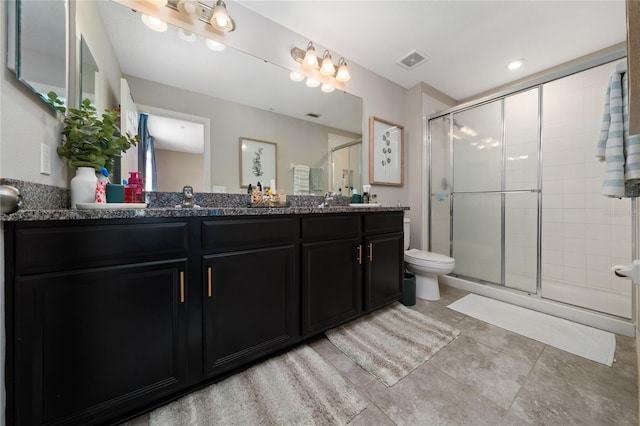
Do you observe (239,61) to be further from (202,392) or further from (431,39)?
(202,392)

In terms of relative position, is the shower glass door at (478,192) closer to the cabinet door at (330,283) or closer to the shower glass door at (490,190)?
the shower glass door at (490,190)

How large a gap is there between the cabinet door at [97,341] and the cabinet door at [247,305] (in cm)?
12

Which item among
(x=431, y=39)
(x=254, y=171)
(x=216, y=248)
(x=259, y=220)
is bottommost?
(x=216, y=248)

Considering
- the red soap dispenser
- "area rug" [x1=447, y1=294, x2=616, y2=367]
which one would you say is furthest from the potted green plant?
"area rug" [x1=447, y1=294, x2=616, y2=367]

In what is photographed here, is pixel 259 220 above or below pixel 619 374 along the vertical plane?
above

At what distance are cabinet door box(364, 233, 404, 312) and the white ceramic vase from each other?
154 cm

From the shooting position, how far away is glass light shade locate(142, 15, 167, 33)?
135 cm

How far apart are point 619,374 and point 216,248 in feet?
7.30

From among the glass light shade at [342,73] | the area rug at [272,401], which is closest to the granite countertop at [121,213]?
the area rug at [272,401]

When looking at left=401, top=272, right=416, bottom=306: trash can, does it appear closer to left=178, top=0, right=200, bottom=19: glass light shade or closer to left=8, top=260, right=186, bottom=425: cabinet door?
left=8, top=260, right=186, bottom=425: cabinet door

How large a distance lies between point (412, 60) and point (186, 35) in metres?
1.98

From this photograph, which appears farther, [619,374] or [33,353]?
[619,374]

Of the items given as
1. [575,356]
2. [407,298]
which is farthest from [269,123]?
[575,356]

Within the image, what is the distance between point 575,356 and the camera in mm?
1372
